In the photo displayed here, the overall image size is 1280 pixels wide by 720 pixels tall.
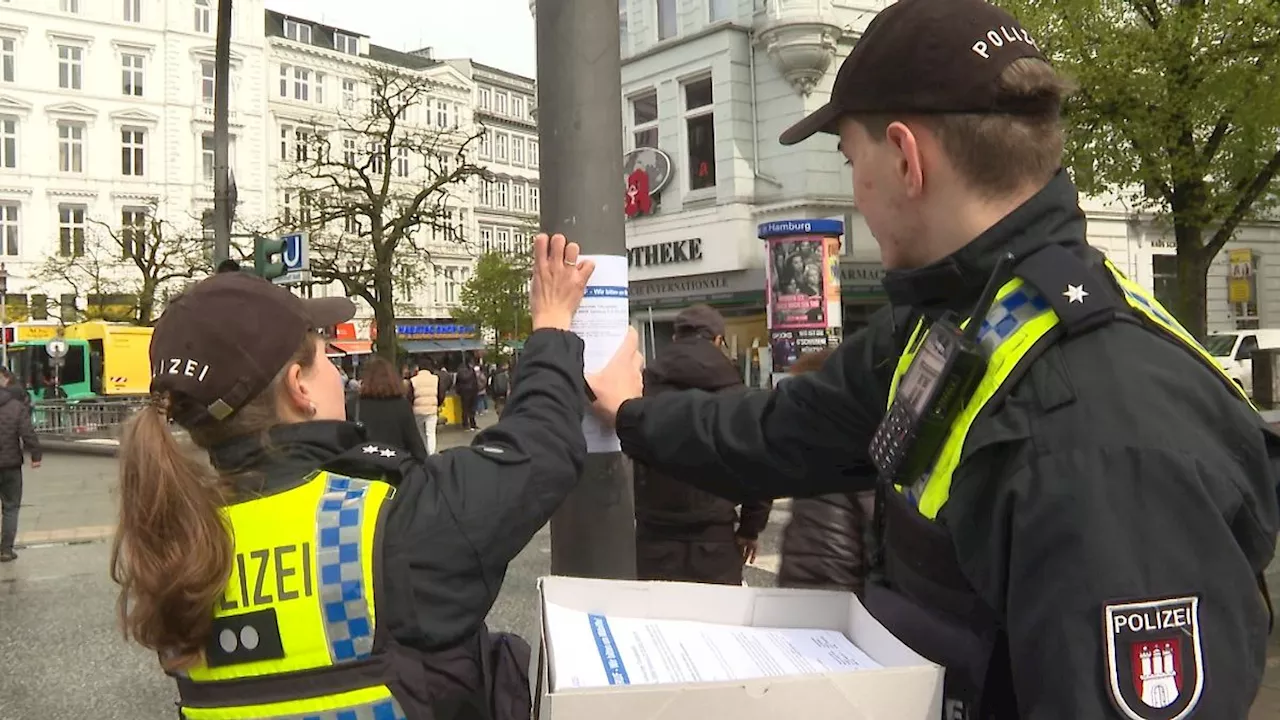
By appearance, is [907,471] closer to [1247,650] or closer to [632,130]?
[1247,650]

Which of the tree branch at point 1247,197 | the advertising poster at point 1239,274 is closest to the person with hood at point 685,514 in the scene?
the tree branch at point 1247,197

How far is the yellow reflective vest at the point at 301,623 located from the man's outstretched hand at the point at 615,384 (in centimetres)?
71

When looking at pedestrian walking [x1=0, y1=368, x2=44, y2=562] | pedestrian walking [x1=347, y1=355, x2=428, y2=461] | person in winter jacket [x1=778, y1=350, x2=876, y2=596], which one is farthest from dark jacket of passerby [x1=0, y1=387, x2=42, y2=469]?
person in winter jacket [x1=778, y1=350, x2=876, y2=596]

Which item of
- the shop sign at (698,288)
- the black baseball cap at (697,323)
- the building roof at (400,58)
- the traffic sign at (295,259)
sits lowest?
the black baseball cap at (697,323)

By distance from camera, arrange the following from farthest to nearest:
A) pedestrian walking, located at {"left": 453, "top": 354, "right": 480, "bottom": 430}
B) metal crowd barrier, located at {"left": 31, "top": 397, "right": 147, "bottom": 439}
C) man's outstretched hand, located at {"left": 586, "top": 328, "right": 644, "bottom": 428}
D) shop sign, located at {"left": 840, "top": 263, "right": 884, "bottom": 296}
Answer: metal crowd barrier, located at {"left": 31, "top": 397, "right": 147, "bottom": 439}, pedestrian walking, located at {"left": 453, "top": 354, "right": 480, "bottom": 430}, shop sign, located at {"left": 840, "top": 263, "right": 884, "bottom": 296}, man's outstretched hand, located at {"left": 586, "top": 328, "right": 644, "bottom": 428}

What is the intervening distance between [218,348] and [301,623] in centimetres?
55

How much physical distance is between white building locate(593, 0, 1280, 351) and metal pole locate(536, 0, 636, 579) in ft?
66.5

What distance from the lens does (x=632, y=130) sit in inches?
1041

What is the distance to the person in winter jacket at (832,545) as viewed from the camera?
3419 millimetres

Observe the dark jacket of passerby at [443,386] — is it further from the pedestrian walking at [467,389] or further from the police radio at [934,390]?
the police radio at [934,390]

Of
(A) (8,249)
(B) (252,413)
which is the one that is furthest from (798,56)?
(A) (8,249)

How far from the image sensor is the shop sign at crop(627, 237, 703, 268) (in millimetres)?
24953

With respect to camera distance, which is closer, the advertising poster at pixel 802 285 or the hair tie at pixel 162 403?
the hair tie at pixel 162 403

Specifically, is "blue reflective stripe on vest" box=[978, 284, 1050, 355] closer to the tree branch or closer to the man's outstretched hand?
the man's outstretched hand
